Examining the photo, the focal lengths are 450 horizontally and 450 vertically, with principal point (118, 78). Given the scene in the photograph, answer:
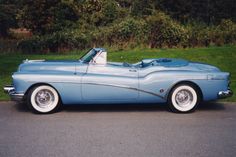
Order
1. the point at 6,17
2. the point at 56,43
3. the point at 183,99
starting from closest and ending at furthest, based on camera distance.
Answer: the point at 183,99 < the point at 56,43 < the point at 6,17

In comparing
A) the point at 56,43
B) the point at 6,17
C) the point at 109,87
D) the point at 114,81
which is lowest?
the point at 109,87

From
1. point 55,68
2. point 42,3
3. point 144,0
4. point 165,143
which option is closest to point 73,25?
point 42,3

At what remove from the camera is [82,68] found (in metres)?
8.19

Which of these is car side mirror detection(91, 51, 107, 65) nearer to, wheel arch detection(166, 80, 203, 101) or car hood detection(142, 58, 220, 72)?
car hood detection(142, 58, 220, 72)

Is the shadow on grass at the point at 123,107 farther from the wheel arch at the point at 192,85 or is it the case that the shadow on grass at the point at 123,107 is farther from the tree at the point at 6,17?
the tree at the point at 6,17

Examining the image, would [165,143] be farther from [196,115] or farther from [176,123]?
[196,115]

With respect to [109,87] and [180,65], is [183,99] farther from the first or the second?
[109,87]

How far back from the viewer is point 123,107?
28.2 ft

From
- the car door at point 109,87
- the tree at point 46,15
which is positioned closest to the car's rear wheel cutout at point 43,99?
the car door at point 109,87

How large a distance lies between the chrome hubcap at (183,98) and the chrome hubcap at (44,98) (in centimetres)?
225

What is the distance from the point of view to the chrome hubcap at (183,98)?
8094mm

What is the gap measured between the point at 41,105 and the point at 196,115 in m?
2.73

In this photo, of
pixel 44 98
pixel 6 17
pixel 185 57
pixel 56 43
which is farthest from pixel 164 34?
pixel 6 17

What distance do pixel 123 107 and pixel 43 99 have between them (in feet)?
5.15
